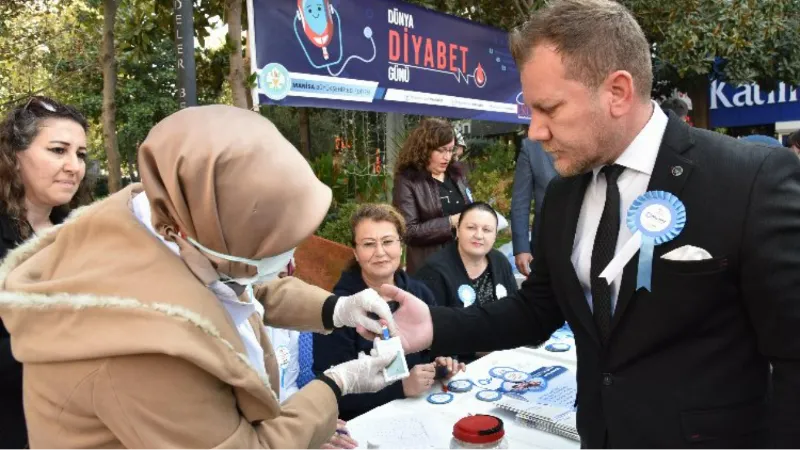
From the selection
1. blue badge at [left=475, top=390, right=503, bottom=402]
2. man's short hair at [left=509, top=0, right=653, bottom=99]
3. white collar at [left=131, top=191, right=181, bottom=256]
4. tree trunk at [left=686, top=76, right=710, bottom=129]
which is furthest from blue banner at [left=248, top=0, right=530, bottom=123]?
tree trunk at [left=686, top=76, right=710, bottom=129]

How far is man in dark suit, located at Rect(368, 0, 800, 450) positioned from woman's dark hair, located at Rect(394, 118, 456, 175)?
2.47 metres

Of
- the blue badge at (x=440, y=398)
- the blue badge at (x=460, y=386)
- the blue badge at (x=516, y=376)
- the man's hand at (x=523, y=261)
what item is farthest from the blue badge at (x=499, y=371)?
the man's hand at (x=523, y=261)

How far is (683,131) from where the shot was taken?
4.68 feet

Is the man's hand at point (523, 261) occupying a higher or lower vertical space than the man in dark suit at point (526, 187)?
lower

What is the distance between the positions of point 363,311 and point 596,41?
1.00 m

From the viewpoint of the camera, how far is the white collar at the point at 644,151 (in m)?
1.43

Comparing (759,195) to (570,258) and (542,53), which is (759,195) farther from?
(542,53)

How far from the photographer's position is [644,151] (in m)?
1.43

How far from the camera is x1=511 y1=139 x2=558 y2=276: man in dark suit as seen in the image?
4.33 m

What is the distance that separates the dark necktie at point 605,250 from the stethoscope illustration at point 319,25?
2907 millimetres

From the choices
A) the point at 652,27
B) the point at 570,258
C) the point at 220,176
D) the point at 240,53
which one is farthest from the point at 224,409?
the point at 652,27

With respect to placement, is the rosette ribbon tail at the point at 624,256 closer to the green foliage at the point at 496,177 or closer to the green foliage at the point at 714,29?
the green foliage at the point at 714,29

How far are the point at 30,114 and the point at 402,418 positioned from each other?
1753 mm

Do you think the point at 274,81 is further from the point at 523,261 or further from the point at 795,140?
the point at 795,140
